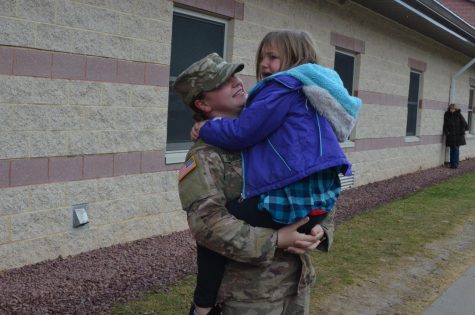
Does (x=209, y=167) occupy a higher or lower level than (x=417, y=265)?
higher

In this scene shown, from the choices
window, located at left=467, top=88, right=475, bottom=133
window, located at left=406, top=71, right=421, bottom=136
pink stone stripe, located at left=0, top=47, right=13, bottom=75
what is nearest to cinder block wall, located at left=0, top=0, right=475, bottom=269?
pink stone stripe, located at left=0, top=47, right=13, bottom=75

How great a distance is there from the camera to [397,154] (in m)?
11.8

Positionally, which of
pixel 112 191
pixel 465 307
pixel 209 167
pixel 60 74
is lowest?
pixel 465 307

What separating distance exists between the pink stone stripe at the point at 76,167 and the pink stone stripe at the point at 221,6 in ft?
5.47

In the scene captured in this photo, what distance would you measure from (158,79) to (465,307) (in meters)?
3.54

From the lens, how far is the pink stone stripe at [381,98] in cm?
1012

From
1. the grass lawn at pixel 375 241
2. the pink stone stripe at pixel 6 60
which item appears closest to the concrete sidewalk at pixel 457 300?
the grass lawn at pixel 375 241

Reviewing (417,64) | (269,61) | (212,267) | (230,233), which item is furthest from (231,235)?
(417,64)

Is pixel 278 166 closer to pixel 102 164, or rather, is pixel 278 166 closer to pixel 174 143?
pixel 102 164

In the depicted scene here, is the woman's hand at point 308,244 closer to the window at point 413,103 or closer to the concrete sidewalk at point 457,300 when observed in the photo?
the concrete sidewalk at point 457,300

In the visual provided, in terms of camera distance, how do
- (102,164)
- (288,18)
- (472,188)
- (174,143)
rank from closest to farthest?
1. (102,164)
2. (174,143)
3. (288,18)
4. (472,188)

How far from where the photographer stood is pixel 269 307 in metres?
2.01

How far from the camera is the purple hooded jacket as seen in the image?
1.86m

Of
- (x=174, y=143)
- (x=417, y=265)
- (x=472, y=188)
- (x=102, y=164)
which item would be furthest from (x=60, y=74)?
(x=472, y=188)
